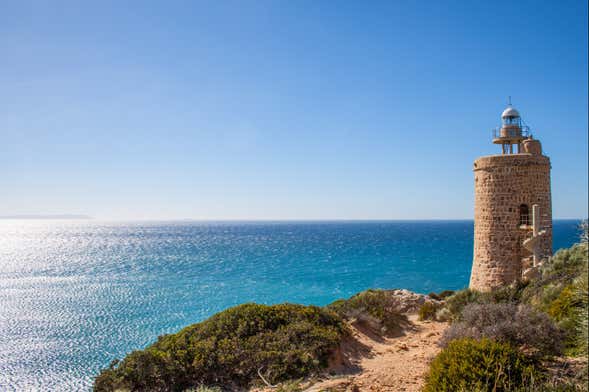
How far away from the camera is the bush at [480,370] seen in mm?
5066

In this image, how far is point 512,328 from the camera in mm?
7336

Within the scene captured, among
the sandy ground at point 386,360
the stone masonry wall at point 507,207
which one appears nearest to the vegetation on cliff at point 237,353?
the sandy ground at point 386,360

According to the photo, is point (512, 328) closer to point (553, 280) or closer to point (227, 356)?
point (553, 280)

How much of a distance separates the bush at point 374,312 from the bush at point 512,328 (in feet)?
11.3

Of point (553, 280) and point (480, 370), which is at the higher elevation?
point (553, 280)

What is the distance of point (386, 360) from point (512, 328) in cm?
318

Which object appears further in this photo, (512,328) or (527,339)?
(512,328)

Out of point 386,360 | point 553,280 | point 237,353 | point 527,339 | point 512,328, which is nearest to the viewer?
point 527,339

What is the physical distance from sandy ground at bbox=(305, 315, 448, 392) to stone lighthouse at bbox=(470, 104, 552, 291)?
11.9ft

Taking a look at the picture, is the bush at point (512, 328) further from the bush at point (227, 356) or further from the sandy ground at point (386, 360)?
the bush at point (227, 356)

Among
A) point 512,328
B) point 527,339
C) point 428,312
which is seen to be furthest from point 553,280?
point 527,339

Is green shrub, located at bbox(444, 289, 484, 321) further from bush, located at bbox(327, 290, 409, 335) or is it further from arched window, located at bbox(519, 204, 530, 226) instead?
arched window, located at bbox(519, 204, 530, 226)

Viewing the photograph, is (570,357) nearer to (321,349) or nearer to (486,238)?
(321,349)

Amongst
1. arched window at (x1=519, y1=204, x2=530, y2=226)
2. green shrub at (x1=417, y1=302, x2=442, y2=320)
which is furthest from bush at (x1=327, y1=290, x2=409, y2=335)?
arched window at (x1=519, y1=204, x2=530, y2=226)
